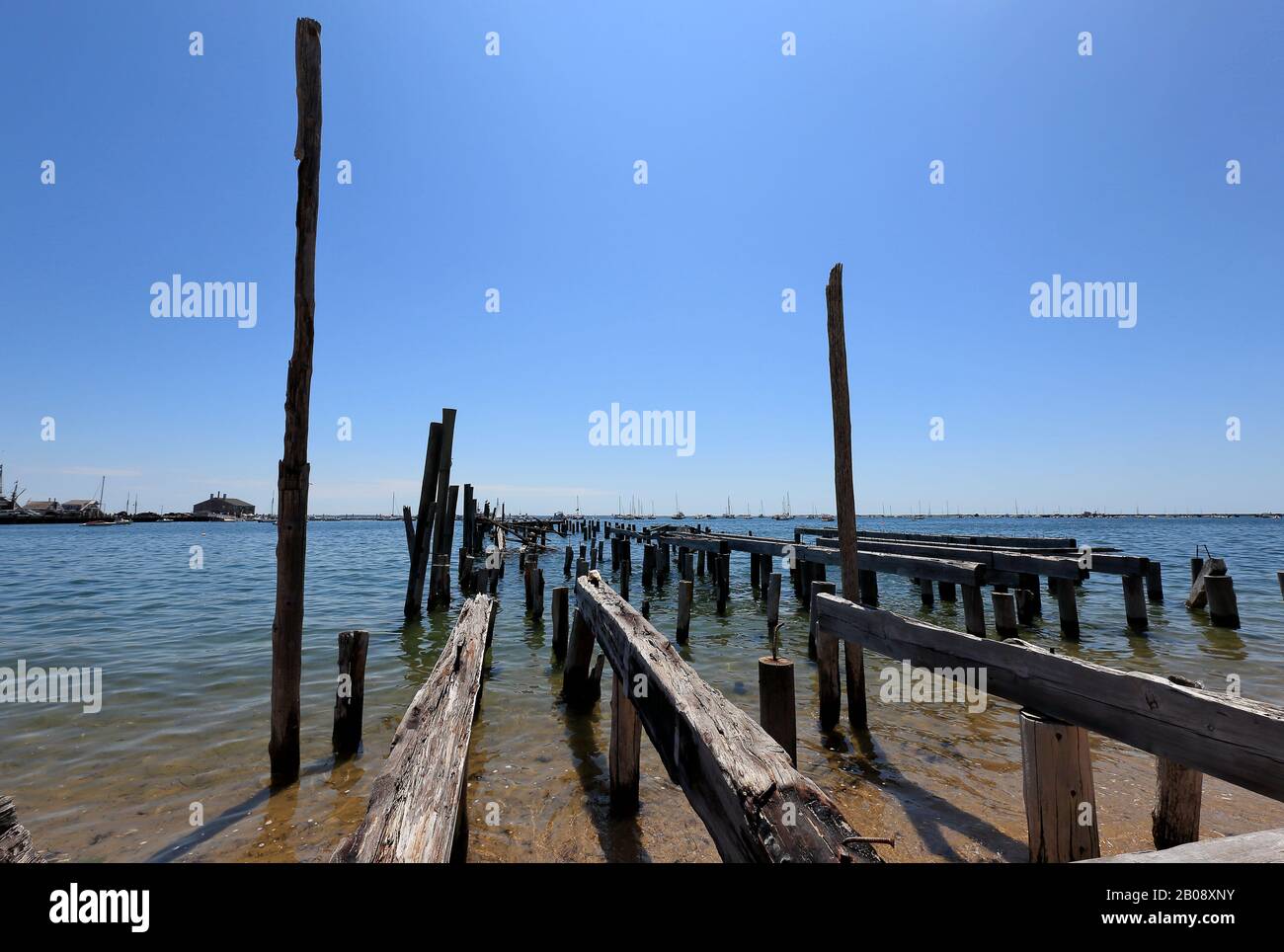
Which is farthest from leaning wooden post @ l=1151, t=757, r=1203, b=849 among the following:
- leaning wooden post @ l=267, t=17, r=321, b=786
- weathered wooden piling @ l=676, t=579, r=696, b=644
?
weathered wooden piling @ l=676, t=579, r=696, b=644

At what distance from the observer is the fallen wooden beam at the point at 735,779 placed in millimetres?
1854

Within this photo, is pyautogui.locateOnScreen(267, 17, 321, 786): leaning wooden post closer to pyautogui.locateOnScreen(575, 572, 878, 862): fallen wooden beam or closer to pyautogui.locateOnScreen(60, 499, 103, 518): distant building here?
pyautogui.locateOnScreen(575, 572, 878, 862): fallen wooden beam

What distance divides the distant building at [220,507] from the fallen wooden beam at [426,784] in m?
151

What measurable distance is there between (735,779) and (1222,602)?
14836 millimetres

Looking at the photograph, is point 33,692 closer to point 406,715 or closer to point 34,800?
point 34,800

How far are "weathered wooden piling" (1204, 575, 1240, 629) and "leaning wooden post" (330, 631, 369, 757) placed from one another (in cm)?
1563

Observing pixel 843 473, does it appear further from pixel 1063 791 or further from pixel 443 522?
pixel 443 522

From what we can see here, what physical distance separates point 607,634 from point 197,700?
5.83 m

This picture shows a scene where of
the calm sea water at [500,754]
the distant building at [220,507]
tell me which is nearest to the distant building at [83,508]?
the distant building at [220,507]

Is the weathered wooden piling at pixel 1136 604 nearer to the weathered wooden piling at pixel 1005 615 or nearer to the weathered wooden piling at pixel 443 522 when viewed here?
the weathered wooden piling at pixel 1005 615

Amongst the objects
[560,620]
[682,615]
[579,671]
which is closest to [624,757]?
[579,671]

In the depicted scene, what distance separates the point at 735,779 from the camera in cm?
223

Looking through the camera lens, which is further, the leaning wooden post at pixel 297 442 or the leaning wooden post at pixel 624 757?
the leaning wooden post at pixel 297 442

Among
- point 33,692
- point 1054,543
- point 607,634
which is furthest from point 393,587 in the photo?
point 1054,543
